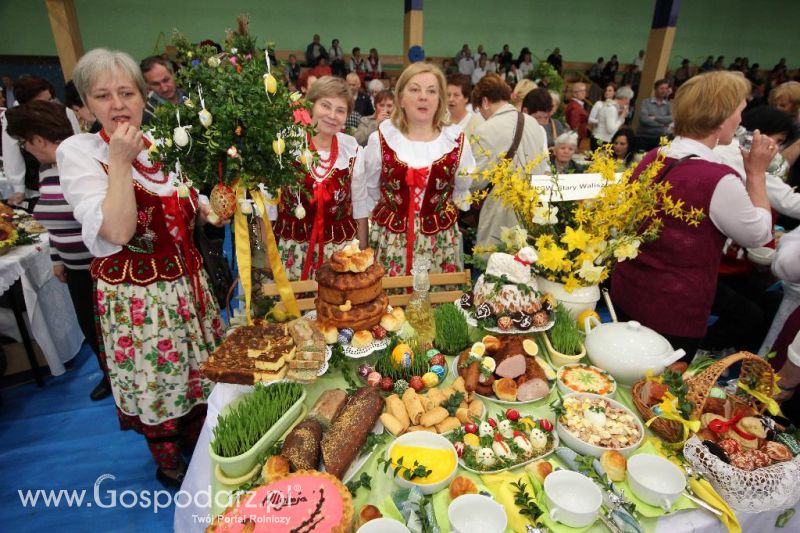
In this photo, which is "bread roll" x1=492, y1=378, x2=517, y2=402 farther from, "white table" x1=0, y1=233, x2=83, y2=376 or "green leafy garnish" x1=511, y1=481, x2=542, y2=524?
"white table" x1=0, y1=233, x2=83, y2=376

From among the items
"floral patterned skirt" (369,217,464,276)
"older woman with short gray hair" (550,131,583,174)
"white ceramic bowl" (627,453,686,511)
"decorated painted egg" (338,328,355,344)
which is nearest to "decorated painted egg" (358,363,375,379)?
"decorated painted egg" (338,328,355,344)

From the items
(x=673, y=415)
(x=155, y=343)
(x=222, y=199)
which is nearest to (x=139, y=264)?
(x=155, y=343)

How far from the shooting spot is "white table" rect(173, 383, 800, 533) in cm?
121

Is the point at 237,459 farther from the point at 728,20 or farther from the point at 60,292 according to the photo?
the point at 728,20

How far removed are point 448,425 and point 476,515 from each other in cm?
31

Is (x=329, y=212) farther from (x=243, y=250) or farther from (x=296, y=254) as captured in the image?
(x=243, y=250)

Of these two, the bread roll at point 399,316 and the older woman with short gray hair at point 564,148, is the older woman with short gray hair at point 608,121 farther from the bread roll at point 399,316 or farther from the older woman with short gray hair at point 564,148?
the bread roll at point 399,316

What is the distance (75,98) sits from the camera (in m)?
3.84

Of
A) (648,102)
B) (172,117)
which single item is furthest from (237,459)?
(648,102)

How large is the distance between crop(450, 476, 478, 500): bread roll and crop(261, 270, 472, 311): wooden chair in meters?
1.00

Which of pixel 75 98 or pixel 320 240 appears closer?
pixel 320 240

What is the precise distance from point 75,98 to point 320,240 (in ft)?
9.93

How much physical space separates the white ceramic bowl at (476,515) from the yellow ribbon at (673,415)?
0.62 m

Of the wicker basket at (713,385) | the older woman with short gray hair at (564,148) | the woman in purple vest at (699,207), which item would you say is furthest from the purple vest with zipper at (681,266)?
the older woman with short gray hair at (564,148)
